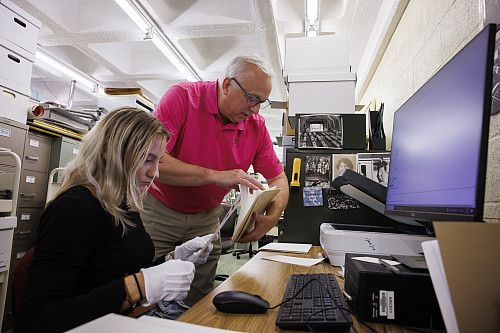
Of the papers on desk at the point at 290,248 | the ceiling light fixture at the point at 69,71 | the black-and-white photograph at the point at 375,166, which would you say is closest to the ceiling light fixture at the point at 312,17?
the black-and-white photograph at the point at 375,166

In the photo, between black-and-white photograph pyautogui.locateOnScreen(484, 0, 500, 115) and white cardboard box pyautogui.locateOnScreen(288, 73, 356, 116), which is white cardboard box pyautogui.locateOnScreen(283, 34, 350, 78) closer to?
white cardboard box pyautogui.locateOnScreen(288, 73, 356, 116)

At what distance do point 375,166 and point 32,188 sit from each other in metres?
2.40

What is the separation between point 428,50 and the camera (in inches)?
56.4

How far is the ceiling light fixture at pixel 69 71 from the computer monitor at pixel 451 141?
12.3ft

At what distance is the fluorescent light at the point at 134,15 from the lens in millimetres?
2359

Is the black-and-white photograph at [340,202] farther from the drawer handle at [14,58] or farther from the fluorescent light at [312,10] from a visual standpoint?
the drawer handle at [14,58]

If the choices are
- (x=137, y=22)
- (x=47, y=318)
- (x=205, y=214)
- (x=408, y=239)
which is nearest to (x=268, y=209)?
(x=205, y=214)

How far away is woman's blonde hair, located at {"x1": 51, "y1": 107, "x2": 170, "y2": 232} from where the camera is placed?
2.66 feet

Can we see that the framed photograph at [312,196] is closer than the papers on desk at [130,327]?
No

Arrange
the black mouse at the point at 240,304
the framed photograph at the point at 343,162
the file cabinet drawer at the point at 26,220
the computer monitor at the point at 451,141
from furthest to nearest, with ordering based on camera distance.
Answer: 1. the file cabinet drawer at the point at 26,220
2. the framed photograph at the point at 343,162
3. the black mouse at the point at 240,304
4. the computer monitor at the point at 451,141

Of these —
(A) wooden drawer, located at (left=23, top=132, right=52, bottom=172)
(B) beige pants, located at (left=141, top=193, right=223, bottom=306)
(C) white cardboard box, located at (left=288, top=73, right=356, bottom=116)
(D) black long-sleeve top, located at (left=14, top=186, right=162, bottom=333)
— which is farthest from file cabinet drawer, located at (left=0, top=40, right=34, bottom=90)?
(C) white cardboard box, located at (left=288, top=73, right=356, bottom=116)

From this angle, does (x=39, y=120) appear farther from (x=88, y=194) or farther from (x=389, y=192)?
(x=389, y=192)

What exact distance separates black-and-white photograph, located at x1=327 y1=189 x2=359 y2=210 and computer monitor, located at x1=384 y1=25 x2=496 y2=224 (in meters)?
0.57

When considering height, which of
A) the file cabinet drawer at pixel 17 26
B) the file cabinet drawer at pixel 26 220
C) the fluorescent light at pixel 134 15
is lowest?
the file cabinet drawer at pixel 26 220
